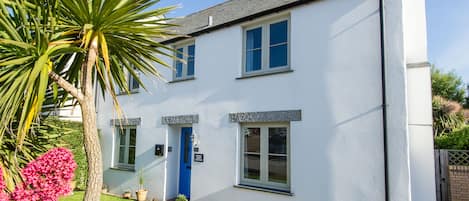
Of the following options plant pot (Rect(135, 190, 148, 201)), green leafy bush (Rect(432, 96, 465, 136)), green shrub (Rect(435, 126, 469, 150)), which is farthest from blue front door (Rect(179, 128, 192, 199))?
green leafy bush (Rect(432, 96, 465, 136))

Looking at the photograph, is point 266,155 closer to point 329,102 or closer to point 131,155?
point 329,102

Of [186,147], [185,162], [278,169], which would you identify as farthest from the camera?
[186,147]

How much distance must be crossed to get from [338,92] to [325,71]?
21.4 inches

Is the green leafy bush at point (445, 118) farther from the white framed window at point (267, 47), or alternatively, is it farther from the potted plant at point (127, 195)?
the potted plant at point (127, 195)

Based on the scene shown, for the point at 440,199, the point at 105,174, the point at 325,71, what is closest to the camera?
the point at 325,71

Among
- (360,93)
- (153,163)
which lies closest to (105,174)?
(153,163)

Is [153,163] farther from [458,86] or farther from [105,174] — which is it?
[458,86]

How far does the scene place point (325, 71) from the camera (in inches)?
270

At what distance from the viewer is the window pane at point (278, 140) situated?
7438 mm

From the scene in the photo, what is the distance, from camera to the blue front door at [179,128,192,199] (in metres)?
9.55

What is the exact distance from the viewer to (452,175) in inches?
313

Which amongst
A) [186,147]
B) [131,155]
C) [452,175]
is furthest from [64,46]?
[452,175]

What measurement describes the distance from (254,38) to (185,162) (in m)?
4.27

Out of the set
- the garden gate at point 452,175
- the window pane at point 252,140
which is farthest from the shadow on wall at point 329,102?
the garden gate at point 452,175
